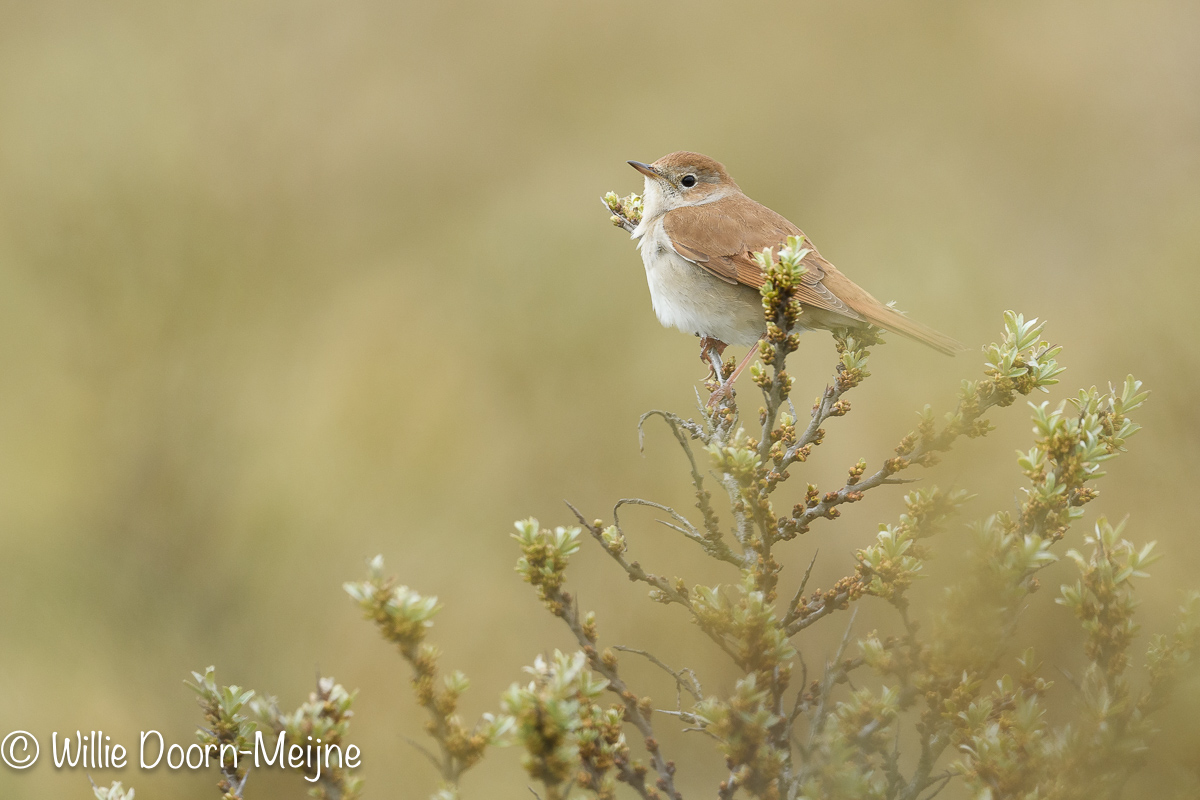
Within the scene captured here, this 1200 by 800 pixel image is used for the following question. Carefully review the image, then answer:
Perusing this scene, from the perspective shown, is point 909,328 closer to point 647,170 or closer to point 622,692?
point 647,170

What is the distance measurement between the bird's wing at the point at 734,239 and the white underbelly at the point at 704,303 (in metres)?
0.06

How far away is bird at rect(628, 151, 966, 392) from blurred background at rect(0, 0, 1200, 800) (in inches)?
66.8

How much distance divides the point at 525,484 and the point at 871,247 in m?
4.57

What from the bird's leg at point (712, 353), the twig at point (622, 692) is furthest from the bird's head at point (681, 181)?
the twig at point (622, 692)

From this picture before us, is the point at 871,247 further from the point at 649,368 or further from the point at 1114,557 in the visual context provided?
the point at 1114,557

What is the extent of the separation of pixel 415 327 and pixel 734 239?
5811 millimetres

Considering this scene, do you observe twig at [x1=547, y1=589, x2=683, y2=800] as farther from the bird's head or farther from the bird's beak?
the bird's beak

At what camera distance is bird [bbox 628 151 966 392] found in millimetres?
4578

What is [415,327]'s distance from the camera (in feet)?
33.5

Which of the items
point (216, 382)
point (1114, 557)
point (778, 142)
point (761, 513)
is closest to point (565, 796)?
point (761, 513)

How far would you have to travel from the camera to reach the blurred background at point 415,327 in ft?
24.3

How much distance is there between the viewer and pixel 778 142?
11539 mm

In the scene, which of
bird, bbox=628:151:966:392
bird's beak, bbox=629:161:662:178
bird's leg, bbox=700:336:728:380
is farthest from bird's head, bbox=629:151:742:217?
bird's leg, bbox=700:336:728:380

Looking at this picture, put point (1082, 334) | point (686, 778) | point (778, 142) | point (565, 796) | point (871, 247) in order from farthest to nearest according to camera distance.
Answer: point (778, 142) < point (871, 247) < point (1082, 334) < point (686, 778) < point (565, 796)
